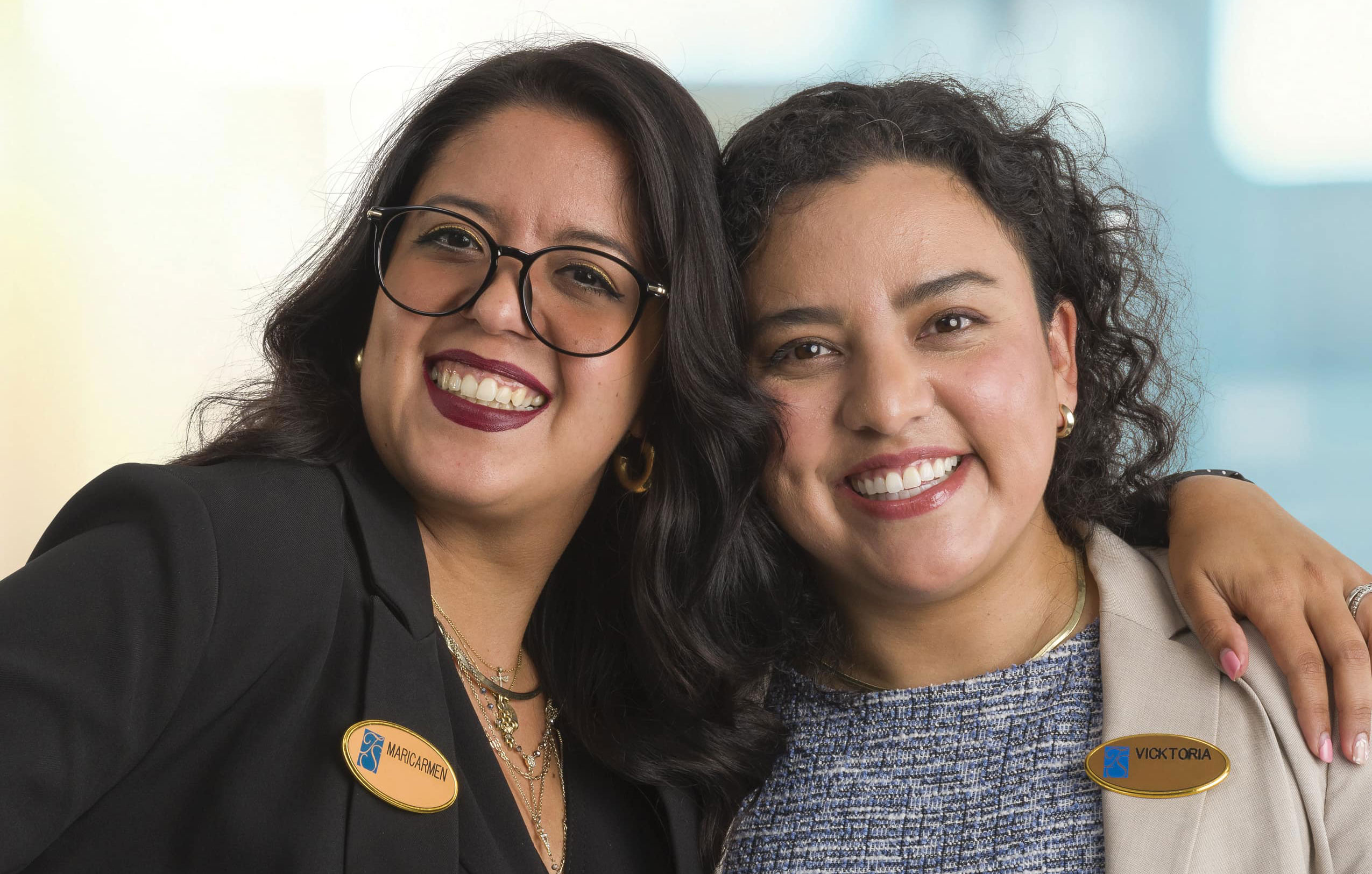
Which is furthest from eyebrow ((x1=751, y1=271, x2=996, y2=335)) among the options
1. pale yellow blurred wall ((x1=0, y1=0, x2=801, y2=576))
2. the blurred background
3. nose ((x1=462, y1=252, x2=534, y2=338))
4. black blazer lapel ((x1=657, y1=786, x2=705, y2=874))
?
pale yellow blurred wall ((x1=0, y1=0, x2=801, y2=576))

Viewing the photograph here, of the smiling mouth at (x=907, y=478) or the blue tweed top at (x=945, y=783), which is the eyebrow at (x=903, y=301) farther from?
the blue tweed top at (x=945, y=783)

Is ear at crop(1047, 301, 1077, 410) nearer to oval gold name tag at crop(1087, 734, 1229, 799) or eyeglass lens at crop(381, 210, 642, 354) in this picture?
oval gold name tag at crop(1087, 734, 1229, 799)

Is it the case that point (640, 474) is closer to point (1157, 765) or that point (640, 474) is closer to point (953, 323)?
point (953, 323)

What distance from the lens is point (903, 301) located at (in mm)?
1863

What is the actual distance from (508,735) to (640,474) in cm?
49

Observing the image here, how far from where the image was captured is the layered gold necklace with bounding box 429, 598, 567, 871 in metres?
1.96

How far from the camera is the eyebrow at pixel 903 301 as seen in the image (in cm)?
186

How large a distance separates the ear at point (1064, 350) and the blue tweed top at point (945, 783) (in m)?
0.41

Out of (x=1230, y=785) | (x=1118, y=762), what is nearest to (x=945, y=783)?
(x=1118, y=762)

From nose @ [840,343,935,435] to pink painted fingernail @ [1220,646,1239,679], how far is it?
0.54m

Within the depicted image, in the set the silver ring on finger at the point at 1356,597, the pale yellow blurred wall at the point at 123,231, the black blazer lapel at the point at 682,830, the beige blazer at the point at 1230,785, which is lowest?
the black blazer lapel at the point at 682,830

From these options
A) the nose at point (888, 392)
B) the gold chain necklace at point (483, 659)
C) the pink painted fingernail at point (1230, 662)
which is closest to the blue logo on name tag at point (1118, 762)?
the pink painted fingernail at point (1230, 662)

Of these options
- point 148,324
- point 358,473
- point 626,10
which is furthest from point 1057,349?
point 148,324

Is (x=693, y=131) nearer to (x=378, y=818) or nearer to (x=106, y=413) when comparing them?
(x=378, y=818)
